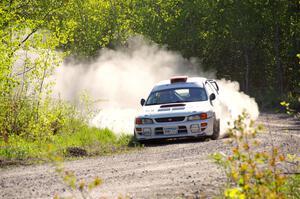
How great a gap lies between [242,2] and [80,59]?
588 inches

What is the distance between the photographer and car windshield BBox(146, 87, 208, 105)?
66.5ft

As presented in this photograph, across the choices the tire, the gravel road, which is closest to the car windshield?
the tire

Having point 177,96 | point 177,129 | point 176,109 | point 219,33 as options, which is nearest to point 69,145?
point 177,129

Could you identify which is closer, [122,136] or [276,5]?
[122,136]

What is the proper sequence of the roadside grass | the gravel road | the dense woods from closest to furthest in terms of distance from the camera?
the gravel road → the roadside grass → the dense woods

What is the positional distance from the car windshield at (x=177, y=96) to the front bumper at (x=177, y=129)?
145 cm

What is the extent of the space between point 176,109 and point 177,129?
26.1 inches

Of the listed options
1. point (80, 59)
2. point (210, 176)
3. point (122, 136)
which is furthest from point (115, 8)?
point (210, 176)

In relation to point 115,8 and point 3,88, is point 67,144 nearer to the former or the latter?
point 3,88

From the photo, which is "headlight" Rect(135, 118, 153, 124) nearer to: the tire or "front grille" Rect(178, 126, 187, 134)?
"front grille" Rect(178, 126, 187, 134)

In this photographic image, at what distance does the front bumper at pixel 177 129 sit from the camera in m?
18.8

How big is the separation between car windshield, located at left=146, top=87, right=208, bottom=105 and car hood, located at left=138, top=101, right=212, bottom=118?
1.46 ft

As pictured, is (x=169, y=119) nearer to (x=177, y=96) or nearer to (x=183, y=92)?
(x=177, y=96)

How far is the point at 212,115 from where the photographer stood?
19062 millimetres
